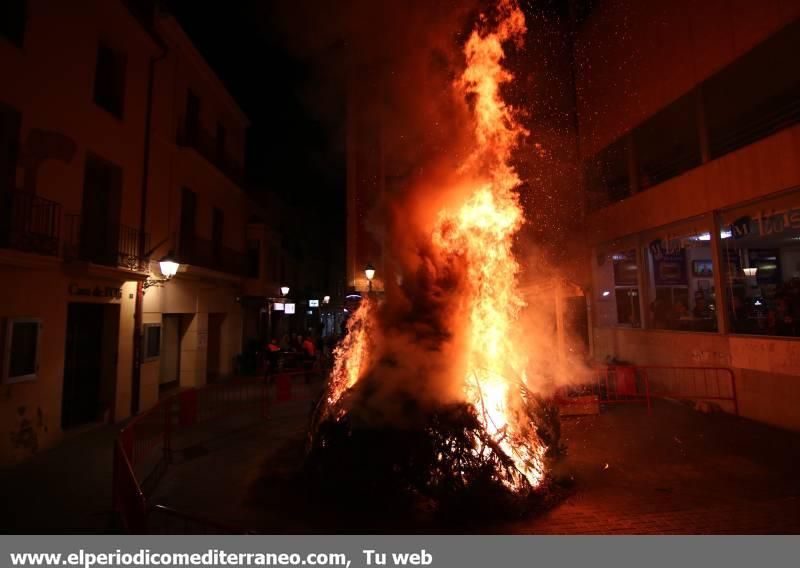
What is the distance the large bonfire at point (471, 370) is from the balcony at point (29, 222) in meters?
5.61

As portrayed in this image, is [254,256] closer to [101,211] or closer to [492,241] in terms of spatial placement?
[101,211]

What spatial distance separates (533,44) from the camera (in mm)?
12914

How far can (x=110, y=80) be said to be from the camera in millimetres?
10539

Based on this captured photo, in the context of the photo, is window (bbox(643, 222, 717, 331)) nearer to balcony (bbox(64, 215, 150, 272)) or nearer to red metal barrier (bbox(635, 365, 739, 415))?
red metal barrier (bbox(635, 365, 739, 415))

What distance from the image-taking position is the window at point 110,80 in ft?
33.3

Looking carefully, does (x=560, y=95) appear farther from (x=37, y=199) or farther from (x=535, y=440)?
(x=37, y=199)

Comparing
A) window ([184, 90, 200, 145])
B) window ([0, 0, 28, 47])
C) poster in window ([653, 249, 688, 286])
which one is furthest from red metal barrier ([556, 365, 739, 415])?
window ([184, 90, 200, 145])

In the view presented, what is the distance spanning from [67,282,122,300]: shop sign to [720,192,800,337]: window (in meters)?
14.0

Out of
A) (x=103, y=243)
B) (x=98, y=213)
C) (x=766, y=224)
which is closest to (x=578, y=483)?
(x=766, y=224)

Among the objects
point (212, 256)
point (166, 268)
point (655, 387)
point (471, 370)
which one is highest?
point (212, 256)

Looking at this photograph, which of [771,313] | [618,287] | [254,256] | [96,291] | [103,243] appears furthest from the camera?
[254,256]

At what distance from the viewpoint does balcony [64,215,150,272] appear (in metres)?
8.78

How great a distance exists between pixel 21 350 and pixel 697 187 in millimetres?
14497

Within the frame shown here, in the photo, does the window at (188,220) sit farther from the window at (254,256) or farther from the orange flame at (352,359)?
the orange flame at (352,359)
